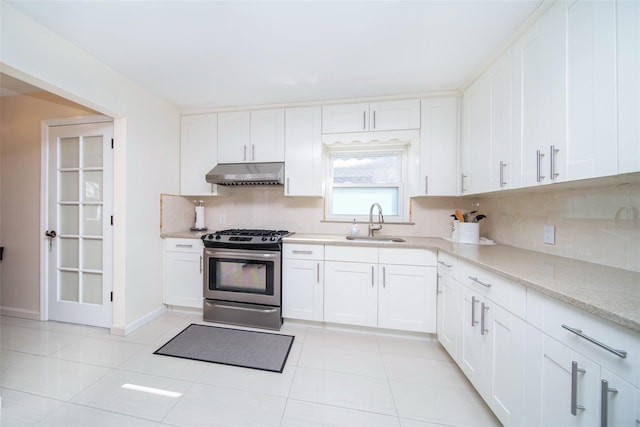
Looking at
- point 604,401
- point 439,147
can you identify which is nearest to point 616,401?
point 604,401

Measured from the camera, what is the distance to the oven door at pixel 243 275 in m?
2.25

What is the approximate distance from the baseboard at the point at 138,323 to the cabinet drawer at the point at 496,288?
298 cm

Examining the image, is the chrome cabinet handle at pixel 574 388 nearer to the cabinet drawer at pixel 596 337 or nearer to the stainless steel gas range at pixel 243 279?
the cabinet drawer at pixel 596 337

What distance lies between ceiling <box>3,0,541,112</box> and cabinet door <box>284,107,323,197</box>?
299 mm

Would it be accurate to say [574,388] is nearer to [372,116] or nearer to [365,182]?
[365,182]

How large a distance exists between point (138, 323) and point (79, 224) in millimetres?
1184

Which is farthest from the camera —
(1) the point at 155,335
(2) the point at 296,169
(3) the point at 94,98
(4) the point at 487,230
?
(2) the point at 296,169

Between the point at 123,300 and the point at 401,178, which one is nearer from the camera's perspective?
the point at 123,300

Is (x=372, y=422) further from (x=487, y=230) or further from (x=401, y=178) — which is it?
(x=401, y=178)

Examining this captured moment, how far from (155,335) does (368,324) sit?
204 centimetres

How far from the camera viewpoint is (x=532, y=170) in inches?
53.5

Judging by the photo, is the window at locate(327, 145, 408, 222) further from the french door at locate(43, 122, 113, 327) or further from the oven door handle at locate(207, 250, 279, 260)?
the french door at locate(43, 122, 113, 327)

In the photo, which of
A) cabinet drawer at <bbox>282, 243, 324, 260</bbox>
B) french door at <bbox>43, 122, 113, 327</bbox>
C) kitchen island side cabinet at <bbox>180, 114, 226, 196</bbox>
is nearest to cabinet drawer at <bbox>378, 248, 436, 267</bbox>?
cabinet drawer at <bbox>282, 243, 324, 260</bbox>

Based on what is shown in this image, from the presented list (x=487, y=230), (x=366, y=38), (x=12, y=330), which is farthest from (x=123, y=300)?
(x=487, y=230)
